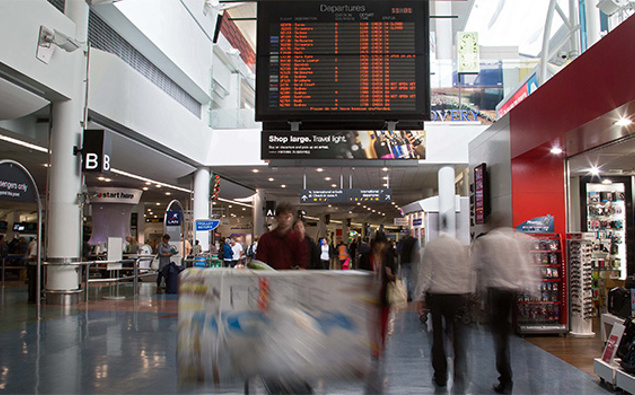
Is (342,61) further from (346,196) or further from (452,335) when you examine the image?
(346,196)

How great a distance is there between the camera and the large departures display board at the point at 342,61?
6422 mm

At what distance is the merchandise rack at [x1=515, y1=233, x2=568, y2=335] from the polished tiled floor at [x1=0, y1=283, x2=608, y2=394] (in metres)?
0.45

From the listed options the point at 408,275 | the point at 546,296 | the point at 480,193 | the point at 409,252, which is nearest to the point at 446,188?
the point at 408,275

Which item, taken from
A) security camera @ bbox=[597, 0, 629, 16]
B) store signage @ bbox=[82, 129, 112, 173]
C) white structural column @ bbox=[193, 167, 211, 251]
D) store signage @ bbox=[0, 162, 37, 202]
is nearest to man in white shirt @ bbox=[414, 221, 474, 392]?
security camera @ bbox=[597, 0, 629, 16]

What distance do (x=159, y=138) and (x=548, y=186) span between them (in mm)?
9841

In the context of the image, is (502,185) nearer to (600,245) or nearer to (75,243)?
(600,245)

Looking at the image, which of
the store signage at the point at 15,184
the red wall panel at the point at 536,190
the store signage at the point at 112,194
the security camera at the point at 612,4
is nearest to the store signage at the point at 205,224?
the store signage at the point at 112,194

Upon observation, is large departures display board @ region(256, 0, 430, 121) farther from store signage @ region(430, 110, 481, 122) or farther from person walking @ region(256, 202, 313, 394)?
store signage @ region(430, 110, 481, 122)

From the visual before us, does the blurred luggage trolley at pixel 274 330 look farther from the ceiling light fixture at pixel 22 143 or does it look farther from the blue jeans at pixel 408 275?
the ceiling light fixture at pixel 22 143

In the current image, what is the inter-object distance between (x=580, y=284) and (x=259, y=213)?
60.6ft

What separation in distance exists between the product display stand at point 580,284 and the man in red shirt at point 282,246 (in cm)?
512

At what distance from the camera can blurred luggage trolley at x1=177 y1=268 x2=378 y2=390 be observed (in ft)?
11.1

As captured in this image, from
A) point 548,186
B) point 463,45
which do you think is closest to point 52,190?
point 548,186

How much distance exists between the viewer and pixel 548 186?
8062mm
